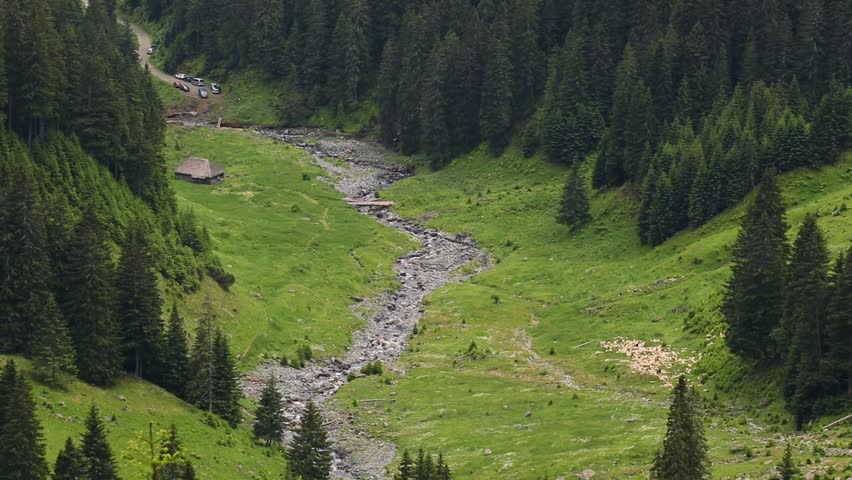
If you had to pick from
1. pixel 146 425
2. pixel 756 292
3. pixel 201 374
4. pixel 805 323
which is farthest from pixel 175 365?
pixel 805 323

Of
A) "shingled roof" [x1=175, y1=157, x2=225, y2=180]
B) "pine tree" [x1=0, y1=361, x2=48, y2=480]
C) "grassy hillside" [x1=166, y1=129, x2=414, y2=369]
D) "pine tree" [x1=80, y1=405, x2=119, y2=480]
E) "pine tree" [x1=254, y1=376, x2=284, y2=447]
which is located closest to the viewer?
"pine tree" [x1=0, y1=361, x2=48, y2=480]

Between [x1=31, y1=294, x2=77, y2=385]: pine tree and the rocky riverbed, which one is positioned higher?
[x1=31, y1=294, x2=77, y2=385]: pine tree

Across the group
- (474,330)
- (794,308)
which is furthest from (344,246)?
(794,308)

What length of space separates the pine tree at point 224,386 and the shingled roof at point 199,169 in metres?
80.2

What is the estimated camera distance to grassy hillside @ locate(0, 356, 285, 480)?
77875 mm

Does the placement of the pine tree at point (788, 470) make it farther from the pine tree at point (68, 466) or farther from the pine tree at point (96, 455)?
the pine tree at point (68, 466)

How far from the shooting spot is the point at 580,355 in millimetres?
111812

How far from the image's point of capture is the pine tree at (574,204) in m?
149

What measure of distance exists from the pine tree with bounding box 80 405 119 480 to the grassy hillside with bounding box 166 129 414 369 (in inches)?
1506

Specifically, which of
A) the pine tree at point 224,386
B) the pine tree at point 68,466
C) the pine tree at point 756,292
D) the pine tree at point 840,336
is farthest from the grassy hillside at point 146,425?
the pine tree at point 840,336

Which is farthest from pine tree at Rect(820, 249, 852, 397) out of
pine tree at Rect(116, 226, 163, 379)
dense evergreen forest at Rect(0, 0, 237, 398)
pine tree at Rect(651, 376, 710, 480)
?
pine tree at Rect(116, 226, 163, 379)

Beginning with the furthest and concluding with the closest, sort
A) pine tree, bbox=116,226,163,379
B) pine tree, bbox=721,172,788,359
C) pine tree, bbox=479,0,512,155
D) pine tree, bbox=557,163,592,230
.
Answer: pine tree, bbox=479,0,512,155 → pine tree, bbox=557,163,592,230 → pine tree, bbox=721,172,788,359 → pine tree, bbox=116,226,163,379

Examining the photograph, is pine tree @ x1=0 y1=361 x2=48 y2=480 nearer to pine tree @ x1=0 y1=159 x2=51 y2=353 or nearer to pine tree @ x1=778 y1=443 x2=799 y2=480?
pine tree @ x1=0 y1=159 x2=51 y2=353

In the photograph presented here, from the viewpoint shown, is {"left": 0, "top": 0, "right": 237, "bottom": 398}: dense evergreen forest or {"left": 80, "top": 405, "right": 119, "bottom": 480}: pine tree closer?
{"left": 80, "top": 405, "right": 119, "bottom": 480}: pine tree
